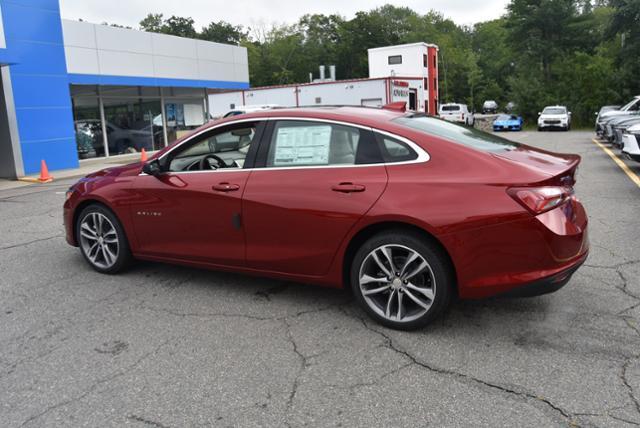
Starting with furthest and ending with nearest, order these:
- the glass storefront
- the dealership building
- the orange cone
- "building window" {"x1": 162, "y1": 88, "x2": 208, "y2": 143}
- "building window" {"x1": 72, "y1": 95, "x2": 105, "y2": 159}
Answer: "building window" {"x1": 162, "y1": 88, "x2": 208, "y2": 143}, the glass storefront, "building window" {"x1": 72, "y1": 95, "x2": 105, "y2": 159}, the dealership building, the orange cone

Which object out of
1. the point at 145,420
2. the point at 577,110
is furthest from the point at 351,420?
the point at 577,110

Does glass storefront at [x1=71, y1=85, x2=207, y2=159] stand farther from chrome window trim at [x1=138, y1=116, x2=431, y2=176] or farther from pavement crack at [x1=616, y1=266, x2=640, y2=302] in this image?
pavement crack at [x1=616, y1=266, x2=640, y2=302]

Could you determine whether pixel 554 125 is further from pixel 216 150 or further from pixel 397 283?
pixel 397 283

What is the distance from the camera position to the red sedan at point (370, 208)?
3.54 metres

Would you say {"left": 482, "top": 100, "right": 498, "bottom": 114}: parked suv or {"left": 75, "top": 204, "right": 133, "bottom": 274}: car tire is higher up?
{"left": 482, "top": 100, "right": 498, "bottom": 114}: parked suv

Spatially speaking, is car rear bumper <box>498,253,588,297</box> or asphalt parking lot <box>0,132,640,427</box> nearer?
asphalt parking lot <box>0,132,640,427</box>

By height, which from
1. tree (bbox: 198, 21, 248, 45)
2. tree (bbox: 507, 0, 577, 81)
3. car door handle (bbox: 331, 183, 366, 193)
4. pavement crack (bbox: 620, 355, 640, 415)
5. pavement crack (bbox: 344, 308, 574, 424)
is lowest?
pavement crack (bbox: 620, 355, 640, 415)

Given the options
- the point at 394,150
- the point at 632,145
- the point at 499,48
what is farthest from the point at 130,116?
the point at 499,48

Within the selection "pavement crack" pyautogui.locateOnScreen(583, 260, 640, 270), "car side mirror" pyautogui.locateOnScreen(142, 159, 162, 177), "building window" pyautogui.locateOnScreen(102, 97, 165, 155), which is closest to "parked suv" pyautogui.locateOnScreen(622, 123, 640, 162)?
"pavement crack" pyautogui.locateOnScreen(583, 260, 640, 270)

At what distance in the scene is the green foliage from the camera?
40031mm

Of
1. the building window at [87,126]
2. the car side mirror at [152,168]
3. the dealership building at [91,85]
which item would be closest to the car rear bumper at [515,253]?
the car side mirror at [152,168]

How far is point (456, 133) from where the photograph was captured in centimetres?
427

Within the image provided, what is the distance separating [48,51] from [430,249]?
51.9 feet

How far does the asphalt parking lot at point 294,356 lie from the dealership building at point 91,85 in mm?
11883
